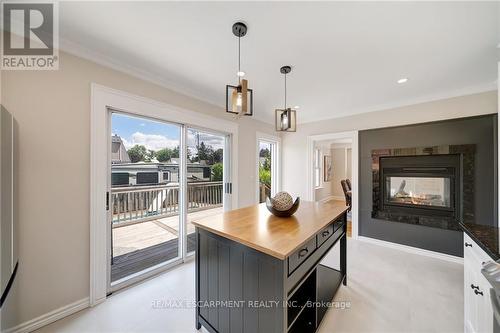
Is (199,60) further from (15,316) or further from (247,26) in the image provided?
(15,316)

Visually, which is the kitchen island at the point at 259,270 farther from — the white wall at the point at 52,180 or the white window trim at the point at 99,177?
the white wall at the point at 52,180

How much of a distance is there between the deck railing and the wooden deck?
0.18 meters

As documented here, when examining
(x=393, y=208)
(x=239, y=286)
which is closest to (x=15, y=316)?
(x=239, y=286)

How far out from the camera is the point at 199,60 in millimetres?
2094

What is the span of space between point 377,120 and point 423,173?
117cm

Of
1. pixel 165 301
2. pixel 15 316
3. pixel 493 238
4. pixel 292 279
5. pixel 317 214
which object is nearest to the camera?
pixel 292 279

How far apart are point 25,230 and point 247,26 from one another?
8.31 ft

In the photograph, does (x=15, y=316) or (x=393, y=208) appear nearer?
(x=15, y=316)

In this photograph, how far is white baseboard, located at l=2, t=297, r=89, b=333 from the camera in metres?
1.56

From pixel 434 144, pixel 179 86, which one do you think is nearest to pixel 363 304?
pixel 434 144

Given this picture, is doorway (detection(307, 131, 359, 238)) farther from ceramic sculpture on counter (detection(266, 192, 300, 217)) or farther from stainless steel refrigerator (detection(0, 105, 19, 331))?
stainless steel refrigerator (detection(0, 105, 19, 331))

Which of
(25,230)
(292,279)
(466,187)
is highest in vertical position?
(466,187)

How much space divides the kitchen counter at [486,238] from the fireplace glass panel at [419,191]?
1896mm

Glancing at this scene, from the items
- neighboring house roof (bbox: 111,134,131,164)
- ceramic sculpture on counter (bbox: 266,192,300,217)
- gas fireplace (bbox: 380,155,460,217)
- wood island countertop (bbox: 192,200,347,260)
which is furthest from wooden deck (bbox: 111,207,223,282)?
gas fireplace (bbox: 380,155,460,217)
